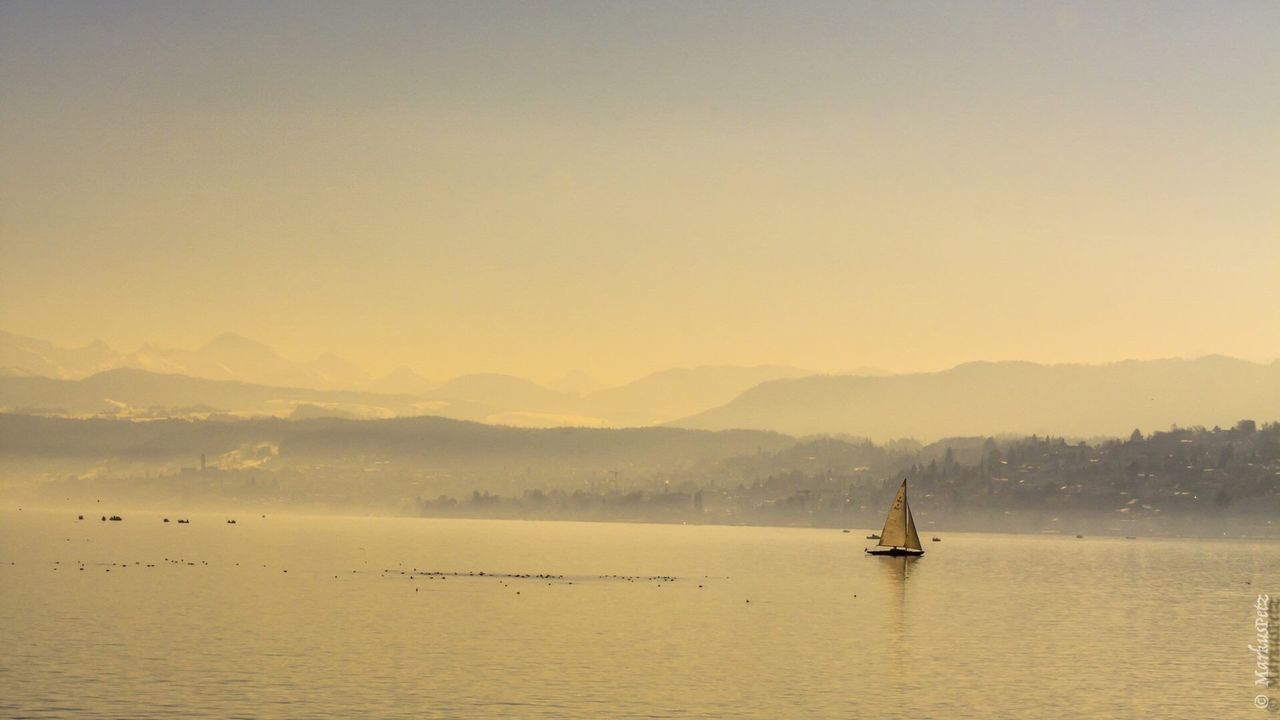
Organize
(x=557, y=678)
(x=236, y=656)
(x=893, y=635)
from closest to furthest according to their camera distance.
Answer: (x=557, y=678) < (x=236, y=656) < (x=893, y=635)

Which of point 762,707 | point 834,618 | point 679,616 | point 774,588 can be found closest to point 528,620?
point 679,616

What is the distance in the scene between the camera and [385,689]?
83.4 metres

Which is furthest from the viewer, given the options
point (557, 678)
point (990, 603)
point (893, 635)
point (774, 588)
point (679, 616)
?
point (774, 588)

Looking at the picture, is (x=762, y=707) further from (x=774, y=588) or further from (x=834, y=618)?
(x=774, y=588)

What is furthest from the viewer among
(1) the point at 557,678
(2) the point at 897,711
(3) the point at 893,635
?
(3) the point at 893,635

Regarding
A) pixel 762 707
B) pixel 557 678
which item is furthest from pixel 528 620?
pixel 762 707

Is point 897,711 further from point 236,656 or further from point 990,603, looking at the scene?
point 990,603

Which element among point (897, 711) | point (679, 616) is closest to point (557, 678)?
point (897, 711)

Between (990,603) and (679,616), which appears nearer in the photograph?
(679,616)

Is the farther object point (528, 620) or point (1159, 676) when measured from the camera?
point (528, 620)

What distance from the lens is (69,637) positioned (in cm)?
10844

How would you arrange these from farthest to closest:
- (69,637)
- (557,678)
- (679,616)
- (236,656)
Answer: (679,616) < (69,637) < (236,656) < (557,678)

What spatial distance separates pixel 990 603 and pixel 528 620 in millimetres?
62300

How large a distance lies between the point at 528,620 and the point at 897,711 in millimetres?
56655
